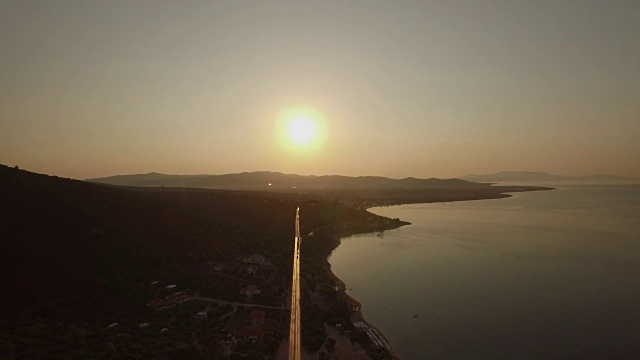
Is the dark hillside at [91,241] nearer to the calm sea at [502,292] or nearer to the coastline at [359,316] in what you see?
the coastline at [359,316]

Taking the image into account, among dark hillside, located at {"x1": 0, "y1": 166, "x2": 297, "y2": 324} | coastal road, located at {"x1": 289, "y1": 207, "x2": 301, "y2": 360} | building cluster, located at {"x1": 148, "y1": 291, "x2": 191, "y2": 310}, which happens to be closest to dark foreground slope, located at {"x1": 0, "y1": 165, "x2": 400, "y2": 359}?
dark hillside, located at {"x1": 0, "y1": 166, "x2": 297, "y2": 324}

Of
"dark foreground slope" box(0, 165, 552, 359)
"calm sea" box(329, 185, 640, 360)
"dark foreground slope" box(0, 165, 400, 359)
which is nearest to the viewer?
"dark foreground slope" box(0, 165, 400, 359)

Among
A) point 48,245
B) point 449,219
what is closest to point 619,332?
point 48,245

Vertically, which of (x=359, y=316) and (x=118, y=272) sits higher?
(x=118, y=272)

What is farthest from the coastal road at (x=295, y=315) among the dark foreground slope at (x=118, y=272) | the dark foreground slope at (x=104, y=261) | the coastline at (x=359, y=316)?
the coastline at (x=359, y=316)

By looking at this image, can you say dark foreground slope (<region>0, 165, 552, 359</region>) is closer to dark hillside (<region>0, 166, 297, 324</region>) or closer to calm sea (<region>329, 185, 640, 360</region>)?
dark hillside (<region>0, 166, 297, 324</region>)

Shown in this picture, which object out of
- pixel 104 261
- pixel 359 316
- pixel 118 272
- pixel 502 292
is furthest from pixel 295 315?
pixel 502 292

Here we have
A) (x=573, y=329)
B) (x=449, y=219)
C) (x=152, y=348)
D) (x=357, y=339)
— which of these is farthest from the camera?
(x=449, y=219)

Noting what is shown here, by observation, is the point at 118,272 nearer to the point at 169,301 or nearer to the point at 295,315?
the point at 169,301

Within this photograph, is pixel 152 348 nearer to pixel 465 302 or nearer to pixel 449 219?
pixel 465 302
